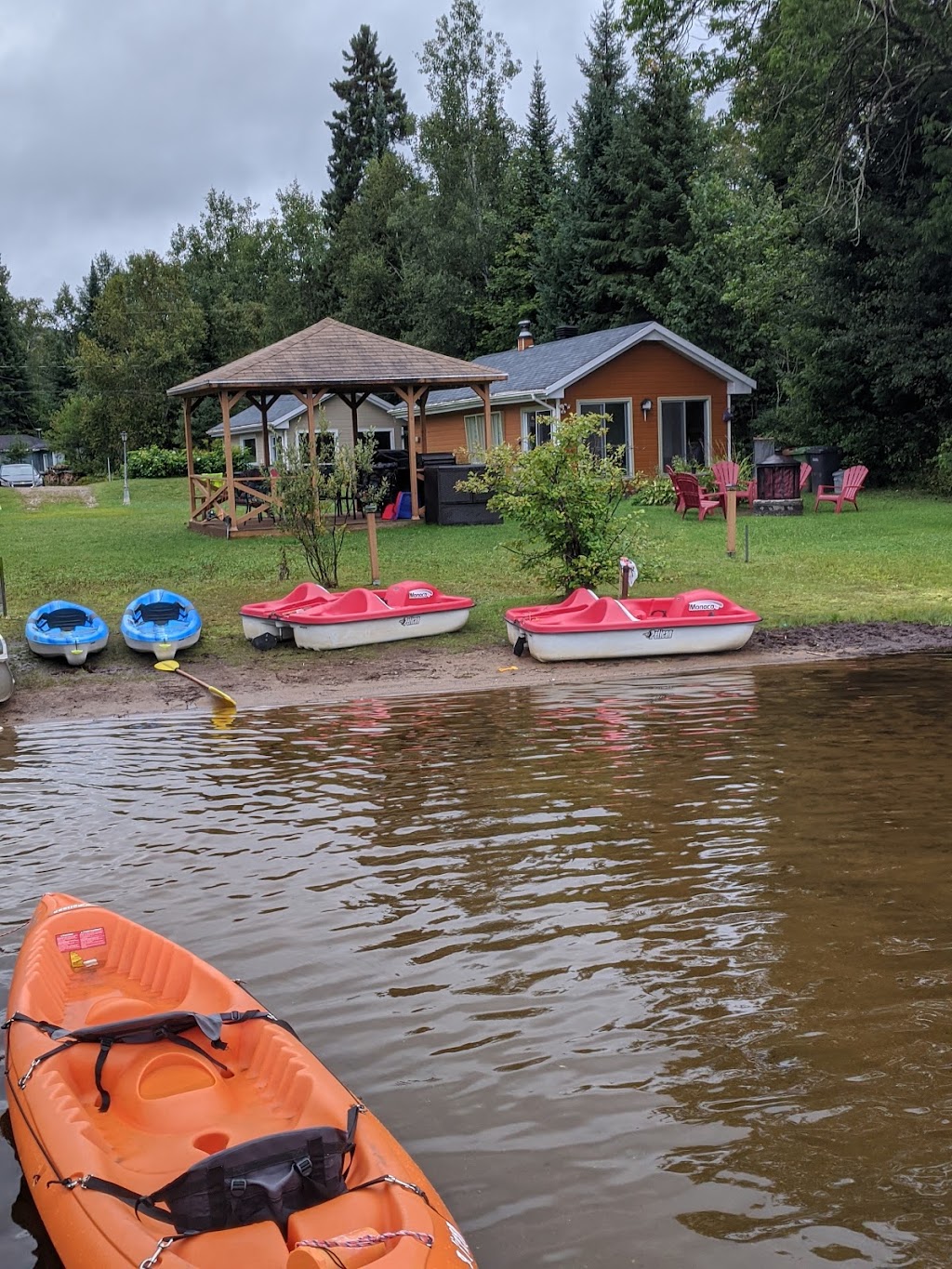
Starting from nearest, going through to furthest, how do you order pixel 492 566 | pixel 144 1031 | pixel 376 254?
pixel 144 1031, pixel 492 566, pixel 376 254

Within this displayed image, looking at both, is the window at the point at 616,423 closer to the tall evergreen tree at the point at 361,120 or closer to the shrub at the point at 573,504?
the shrub at the point at 573,504

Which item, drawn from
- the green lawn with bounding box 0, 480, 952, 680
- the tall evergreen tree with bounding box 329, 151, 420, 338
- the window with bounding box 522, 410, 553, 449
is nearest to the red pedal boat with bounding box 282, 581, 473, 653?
the green lawn with bounding box 0, 480, 952, 680

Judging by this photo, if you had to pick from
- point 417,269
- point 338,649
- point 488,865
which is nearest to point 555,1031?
point 488,865

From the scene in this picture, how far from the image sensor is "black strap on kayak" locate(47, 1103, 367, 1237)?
10.2ft

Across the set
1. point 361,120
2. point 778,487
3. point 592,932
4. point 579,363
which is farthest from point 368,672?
point 361,120

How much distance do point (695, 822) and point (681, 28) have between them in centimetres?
2125

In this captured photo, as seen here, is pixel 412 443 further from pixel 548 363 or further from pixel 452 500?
pixel 548 363

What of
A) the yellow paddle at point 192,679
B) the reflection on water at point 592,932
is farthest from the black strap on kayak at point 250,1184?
the yellow paddle at point 192,679

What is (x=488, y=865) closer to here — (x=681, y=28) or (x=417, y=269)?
(x=681, y=28)

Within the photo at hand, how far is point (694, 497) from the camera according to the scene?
74.7 ft

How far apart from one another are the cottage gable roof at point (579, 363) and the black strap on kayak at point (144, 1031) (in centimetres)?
2407

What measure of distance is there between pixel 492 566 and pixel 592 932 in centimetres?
1175

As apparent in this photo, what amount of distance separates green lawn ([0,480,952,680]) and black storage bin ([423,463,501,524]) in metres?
0.53

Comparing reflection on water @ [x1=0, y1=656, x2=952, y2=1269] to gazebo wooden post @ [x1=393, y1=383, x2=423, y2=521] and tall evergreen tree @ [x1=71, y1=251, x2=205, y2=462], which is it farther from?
tall evergreen tree @ [x1=71, y1=251, x2=205, y2=462]
